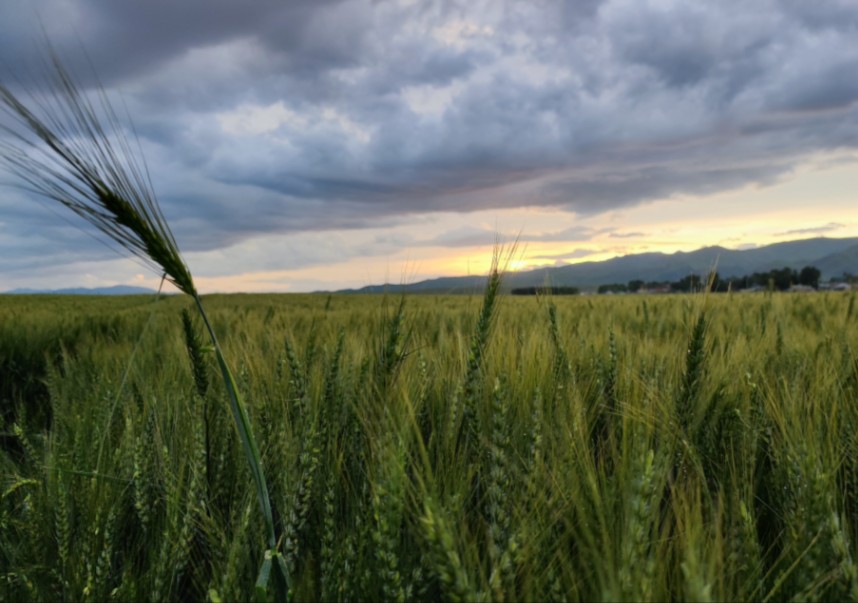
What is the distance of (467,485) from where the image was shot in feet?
3.71

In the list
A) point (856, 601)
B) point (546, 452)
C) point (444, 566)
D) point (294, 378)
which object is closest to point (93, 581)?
point (294, 378)

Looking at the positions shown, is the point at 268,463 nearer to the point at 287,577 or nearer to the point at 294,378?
the point at 294,378

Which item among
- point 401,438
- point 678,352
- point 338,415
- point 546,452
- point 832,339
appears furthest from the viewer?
point 832,339

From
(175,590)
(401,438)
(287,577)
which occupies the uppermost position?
(401,438)

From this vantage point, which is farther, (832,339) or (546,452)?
(832,339)

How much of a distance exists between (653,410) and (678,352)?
785 mm

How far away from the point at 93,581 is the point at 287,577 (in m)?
0.47

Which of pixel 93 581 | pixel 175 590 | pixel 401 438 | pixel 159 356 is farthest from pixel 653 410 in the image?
pixel 159 356

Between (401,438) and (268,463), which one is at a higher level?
(401,438)

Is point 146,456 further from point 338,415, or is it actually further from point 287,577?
point 287,577

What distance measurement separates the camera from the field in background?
0.86 m

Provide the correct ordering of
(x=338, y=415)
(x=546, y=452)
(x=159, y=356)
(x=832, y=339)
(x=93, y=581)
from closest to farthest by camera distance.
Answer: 1. (x=93, y=581)
2. (x=546, y=452)
3. (x=338, y=415)
4. (x=832, y=339)
5. (x=159, y=356)

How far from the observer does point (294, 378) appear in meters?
1.58

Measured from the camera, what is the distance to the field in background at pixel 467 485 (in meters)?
0.86
